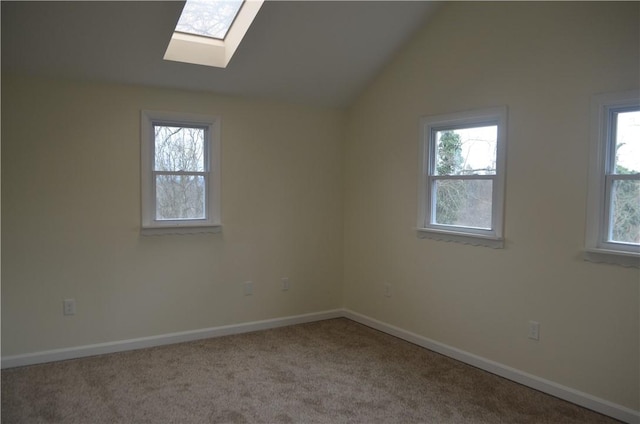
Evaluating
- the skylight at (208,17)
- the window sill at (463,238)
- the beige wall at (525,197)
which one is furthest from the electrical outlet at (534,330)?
the skylight at (208,17)

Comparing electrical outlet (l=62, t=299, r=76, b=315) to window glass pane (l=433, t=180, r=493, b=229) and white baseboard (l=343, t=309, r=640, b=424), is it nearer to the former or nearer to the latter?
white baseboard (l=343, t=309, r=640, b=424)

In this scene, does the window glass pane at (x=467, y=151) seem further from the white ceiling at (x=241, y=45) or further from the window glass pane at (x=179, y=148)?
the window glass pane at (x=179, y=148)

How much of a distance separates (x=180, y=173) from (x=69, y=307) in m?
1.37

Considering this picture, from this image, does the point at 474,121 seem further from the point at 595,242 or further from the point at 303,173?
the point at 303,173

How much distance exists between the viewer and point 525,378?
323 centimetres

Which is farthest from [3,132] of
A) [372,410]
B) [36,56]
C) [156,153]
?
[372,410]

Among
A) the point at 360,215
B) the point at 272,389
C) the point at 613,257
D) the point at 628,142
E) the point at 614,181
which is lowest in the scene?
the point at 272,389

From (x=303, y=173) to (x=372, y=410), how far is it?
2.45 meters

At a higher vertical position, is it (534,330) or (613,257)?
(613,257)

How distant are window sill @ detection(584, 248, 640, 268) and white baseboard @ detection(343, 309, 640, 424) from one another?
853 millimetres

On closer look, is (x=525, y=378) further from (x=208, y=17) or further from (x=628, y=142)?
(x=208, y=17)

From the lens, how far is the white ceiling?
3.07 m

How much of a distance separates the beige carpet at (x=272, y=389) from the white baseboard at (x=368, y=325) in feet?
0.20

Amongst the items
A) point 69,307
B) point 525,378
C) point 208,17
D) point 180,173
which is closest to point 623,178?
point 525,378
